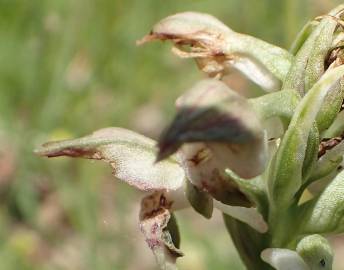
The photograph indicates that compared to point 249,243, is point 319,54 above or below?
above

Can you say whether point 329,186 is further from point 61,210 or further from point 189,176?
point 61,210

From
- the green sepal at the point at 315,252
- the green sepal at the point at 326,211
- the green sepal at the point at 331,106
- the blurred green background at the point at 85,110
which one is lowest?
the blurred green background at the point at 85,110

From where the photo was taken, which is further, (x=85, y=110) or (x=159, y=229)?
(x=85, y=110)

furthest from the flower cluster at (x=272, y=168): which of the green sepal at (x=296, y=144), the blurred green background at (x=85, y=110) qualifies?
the blurred green background at (x=85, y=110)

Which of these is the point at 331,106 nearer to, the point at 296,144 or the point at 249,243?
the point at 296,144

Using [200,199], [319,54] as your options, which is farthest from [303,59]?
[200,199]

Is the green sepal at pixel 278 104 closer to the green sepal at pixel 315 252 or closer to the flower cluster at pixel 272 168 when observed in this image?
the flower cluster at pixel 272 168

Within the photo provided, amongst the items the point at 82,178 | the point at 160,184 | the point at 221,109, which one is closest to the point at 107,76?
the point at 82,178
